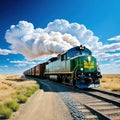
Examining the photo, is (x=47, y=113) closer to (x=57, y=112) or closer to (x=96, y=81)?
(x=57, y=112)

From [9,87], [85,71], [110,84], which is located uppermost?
[85,71]

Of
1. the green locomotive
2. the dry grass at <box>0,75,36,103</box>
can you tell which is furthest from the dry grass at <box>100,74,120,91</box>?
the dry grass at <box>0,75,36,103</box>

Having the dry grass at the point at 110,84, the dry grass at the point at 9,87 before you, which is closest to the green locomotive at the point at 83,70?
the dry grass at the point at 110,84

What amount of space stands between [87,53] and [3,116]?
14322 mm

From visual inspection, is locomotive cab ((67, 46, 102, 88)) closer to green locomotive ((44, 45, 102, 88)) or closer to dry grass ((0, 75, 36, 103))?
green locomotive ((44, 45, 102, 88))

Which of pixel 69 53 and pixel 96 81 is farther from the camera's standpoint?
pixel 69 53

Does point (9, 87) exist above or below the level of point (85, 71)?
below

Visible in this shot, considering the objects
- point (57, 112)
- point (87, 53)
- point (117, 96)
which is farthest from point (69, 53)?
point (57, 112)

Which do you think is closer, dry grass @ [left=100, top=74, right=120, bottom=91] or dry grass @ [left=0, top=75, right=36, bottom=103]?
dry grass @ [left=0, top=75, right=36, bottom=103]

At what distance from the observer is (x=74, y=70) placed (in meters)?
18.7

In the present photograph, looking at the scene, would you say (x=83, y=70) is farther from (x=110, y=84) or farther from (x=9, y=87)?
(x=9, y=87)

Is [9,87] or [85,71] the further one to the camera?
[9,87]

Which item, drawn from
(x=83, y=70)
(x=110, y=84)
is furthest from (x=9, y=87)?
(x=110, y=84)

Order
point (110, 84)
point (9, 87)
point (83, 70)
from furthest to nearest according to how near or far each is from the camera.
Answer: point (110, 84) → point (9, 87) → point (83, 70)
